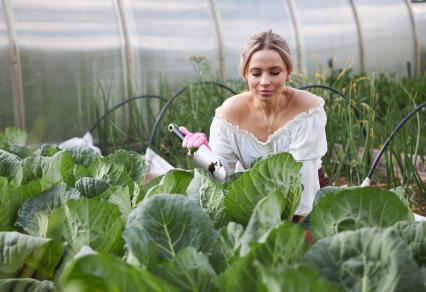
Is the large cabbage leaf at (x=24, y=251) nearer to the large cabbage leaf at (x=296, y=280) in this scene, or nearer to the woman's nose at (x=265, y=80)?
the large cabbage leaf at (x=296, y=280)

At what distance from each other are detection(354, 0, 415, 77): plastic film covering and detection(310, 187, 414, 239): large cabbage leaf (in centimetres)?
729

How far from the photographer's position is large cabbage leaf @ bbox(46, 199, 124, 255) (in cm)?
116

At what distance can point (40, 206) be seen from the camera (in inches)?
52.3

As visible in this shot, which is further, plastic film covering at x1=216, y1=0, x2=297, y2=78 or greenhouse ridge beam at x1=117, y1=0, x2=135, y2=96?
plastic film covering at x1=216, y1=0, x2=297, y2=78

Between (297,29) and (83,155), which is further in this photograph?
(297,29)

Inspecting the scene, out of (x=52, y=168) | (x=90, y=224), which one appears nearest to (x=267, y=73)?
(x=52, y=168)

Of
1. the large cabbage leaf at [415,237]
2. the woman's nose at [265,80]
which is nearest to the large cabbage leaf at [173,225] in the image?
the large cabbage leaf at [415,237]

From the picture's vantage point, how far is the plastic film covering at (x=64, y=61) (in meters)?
5.73

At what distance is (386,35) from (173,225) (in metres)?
7.82

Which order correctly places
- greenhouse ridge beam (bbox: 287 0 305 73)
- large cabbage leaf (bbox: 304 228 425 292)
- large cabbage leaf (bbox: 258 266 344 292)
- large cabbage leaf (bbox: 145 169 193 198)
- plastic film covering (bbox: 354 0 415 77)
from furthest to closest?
plastic film covering (bbox: 354 0 415 77), greenhouse ridge beam (bbox: 287 0 305 73), large cabbage leaf (bbox: 145 169 193 198), large cabbage leaf (bbox: 304 228 425 292), large cabbage leaf (bbox: 258 266 344 292)

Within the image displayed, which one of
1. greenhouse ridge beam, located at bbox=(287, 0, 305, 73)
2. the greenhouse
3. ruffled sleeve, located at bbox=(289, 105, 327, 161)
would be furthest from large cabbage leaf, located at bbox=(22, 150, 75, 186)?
greenhouse ridge beam, located at bbox=(287, 0, 305, 73)

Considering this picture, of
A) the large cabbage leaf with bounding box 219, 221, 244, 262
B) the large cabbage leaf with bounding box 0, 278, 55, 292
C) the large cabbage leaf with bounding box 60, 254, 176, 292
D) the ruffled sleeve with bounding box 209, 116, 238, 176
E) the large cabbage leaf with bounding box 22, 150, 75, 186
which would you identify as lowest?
the ruffled sleeve with bounding box 209, 116, 238, 176

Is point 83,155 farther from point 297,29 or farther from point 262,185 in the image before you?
point 297,29

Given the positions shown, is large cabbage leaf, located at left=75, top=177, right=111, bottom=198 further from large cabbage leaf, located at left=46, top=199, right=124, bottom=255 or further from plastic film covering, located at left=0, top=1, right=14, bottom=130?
plastic film covering, located at left=0, top=1, right=14, bottom=130
